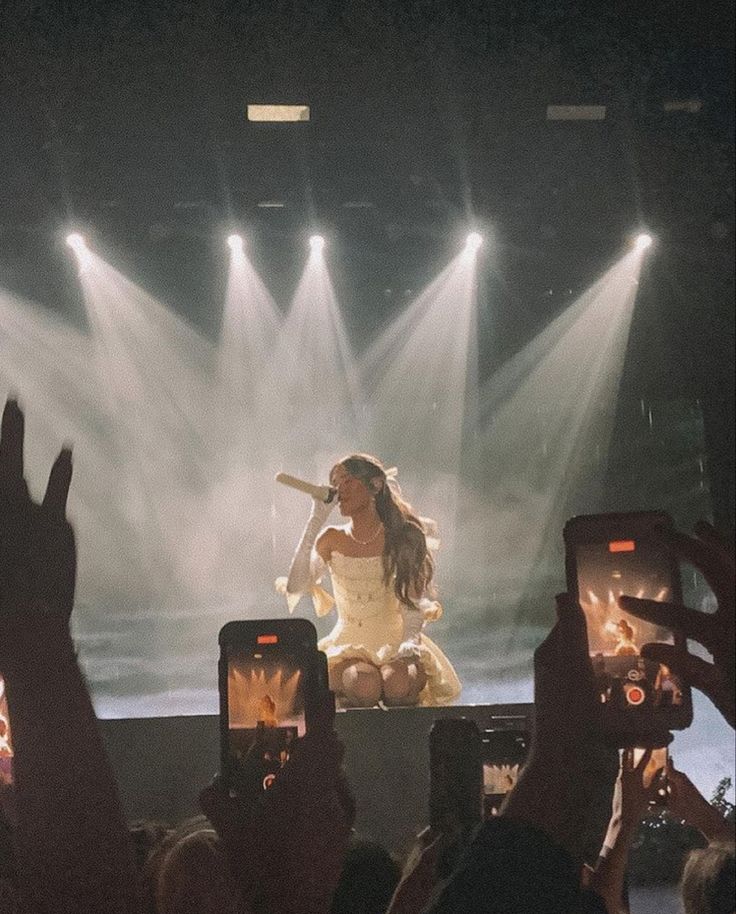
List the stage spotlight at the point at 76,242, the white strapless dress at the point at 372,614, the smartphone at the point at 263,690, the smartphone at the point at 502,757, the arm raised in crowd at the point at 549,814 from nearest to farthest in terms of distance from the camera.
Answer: the arm raised in crowd at the point at 549,814
the smartphone at the point at 263,690
the smartphone at the point at 502,757
the white strapless dress at the point at 372,614
the stage spotlight at the point at 76,242

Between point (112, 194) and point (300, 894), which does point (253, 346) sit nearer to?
point (112, 194)

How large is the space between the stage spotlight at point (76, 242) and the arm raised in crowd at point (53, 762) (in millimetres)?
5349

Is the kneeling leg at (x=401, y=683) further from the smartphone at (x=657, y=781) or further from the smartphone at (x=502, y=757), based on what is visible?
the smartphone at (x=657, y=781)

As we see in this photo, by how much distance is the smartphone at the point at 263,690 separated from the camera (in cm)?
132

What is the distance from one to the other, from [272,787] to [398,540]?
4.22 m

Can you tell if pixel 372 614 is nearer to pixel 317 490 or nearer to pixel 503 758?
pixel 317 490

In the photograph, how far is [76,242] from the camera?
228 inches

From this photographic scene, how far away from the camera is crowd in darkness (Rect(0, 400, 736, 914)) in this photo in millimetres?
619

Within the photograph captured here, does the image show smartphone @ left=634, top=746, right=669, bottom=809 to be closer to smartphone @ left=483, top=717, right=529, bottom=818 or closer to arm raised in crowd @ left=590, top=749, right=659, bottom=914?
arm raised in crowd @ left=590, top=749, right=659, bottom=914

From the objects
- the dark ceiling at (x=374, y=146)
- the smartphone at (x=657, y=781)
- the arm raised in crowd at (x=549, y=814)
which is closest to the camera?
the arm raised in crowd at (x=549, y=814)

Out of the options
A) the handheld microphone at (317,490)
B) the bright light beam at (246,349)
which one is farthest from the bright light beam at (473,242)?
the handheld microphone at (317,490)

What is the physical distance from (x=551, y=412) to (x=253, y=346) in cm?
185

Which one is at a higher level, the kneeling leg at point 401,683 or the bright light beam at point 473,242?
the bright light beam at point 473,242

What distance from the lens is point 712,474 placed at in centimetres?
523
